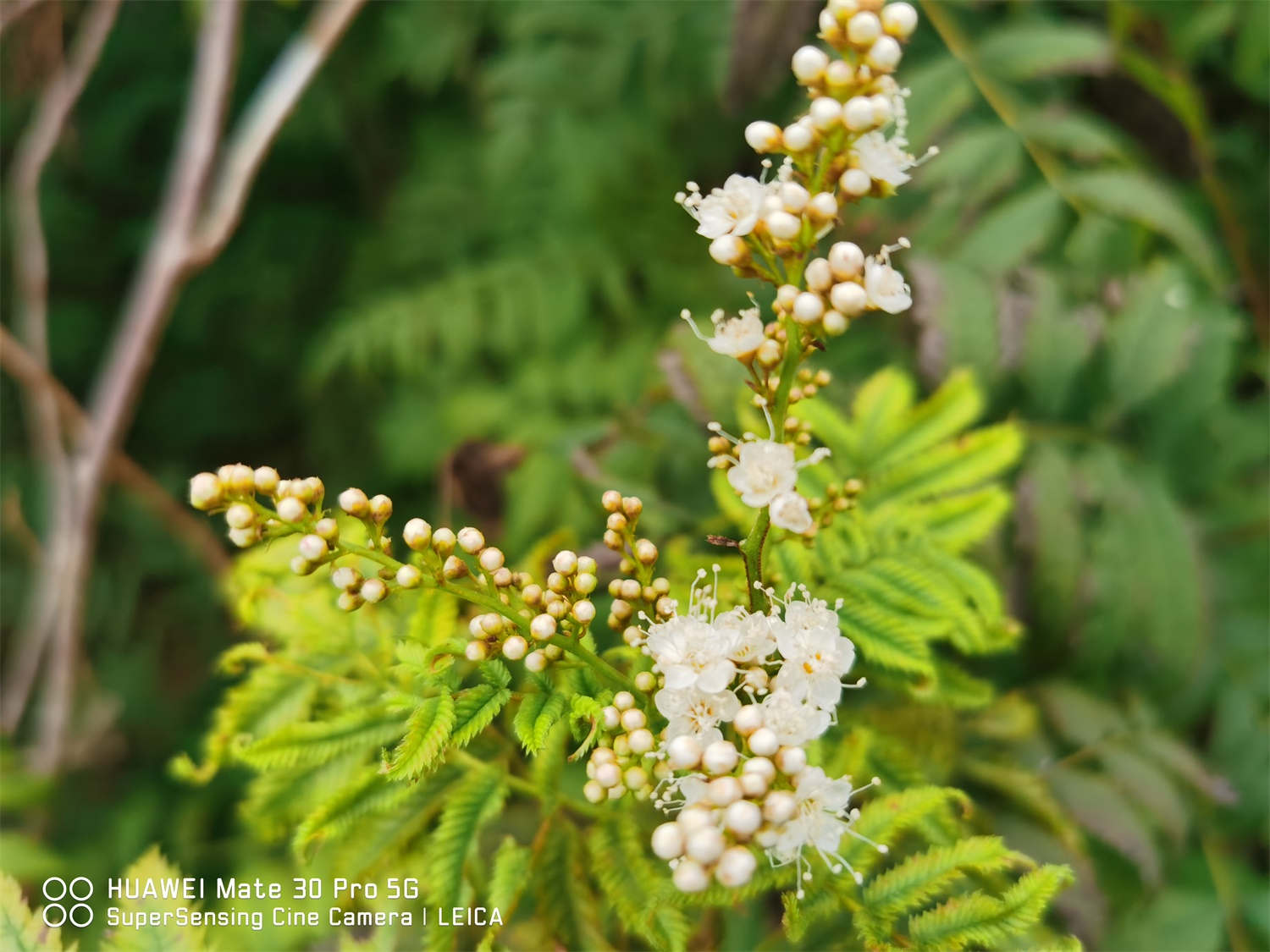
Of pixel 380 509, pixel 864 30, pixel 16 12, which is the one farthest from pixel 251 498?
pixel 16 12

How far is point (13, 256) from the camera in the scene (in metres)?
3.17

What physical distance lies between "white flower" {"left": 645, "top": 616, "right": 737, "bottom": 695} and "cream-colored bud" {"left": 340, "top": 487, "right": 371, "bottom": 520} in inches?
13.6

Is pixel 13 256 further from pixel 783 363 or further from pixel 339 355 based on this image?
pixel 783 363

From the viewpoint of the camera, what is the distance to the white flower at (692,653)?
2.94 feet

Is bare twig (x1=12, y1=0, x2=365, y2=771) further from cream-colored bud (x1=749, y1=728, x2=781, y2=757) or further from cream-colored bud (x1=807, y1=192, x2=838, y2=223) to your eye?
cream-colored bud (x1=749, y1=728, x2=781, y2=757)

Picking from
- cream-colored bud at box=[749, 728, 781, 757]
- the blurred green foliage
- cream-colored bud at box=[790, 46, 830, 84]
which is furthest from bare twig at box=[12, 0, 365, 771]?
cream-colored bud at box=[749, 728, 781, 757]

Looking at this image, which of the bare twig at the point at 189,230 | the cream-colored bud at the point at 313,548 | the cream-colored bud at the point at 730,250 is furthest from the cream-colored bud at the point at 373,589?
the bare twig at the point at 189,230

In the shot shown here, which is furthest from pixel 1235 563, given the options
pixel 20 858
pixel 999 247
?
pixel 20 858

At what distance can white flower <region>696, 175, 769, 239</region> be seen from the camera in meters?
0.94

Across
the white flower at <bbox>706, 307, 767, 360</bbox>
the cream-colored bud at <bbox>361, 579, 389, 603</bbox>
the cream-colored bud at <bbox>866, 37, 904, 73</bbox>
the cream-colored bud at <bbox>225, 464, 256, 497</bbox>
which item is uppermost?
the cream-colored bud at <bbox>866, 37, 904, 73</bbox>

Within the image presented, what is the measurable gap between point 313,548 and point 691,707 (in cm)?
44

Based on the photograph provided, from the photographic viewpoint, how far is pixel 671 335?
1.75 metres

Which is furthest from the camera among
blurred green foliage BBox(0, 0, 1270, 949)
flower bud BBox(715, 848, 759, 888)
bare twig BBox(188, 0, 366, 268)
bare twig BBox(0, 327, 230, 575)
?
bare twig BBox(0, 327, 230, 575)

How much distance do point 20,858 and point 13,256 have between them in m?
2.21
